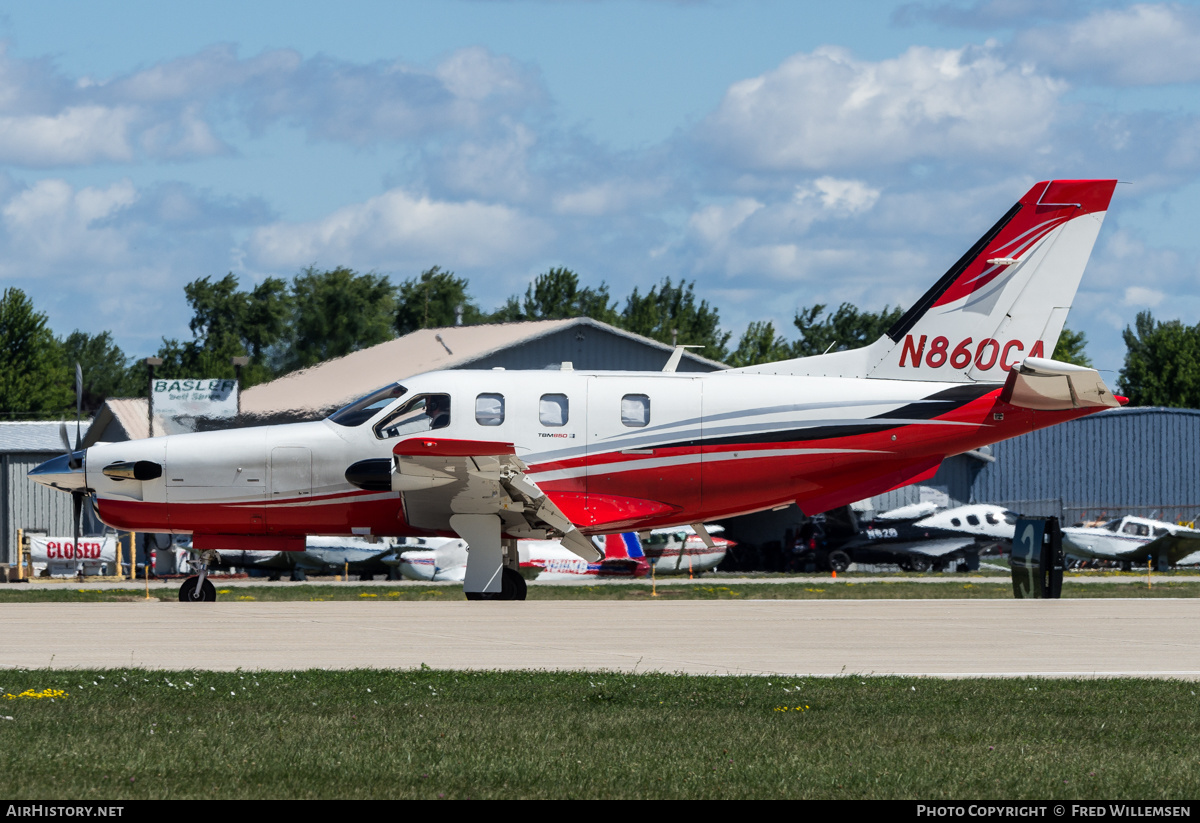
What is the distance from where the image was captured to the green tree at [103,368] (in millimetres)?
98438

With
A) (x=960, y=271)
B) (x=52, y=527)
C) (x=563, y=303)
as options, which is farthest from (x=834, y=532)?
(x=563, y=303)

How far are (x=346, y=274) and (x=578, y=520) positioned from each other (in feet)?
177

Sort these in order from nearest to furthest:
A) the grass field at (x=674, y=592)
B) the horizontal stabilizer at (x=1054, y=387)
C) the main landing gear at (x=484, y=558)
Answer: the horizontal stabilizer at (x=1054, y=387)
the main landing gear at (x=484, y=558)
the grass field at (x=674, y=592)

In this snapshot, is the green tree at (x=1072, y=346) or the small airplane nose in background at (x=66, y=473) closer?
the small airplane nose in background at (x=66, y=473)

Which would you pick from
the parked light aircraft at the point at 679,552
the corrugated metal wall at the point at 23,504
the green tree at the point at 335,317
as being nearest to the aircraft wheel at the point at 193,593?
the parked light aircraft at the point at 679,552

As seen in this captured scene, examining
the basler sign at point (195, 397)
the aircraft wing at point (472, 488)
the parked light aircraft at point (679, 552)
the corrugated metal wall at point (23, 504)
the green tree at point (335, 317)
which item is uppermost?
the green tree at point (335, 317)

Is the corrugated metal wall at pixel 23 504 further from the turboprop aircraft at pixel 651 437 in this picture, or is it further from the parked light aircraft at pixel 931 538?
the turboprop aircraft at pixel 651 437

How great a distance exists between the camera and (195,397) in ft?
133

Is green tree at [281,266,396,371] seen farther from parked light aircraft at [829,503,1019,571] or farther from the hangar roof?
parked light aircraft at [829,503,1019,571]

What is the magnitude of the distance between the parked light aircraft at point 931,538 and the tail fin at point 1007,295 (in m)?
21.5

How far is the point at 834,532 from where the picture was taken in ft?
141

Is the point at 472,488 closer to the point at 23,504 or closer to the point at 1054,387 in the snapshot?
the point at 1054,387

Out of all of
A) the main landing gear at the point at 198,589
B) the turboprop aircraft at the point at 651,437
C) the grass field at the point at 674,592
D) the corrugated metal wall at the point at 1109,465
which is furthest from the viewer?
the corrugated metal wall at the point at 1109,465

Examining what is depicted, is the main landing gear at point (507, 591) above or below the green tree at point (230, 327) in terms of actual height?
below
